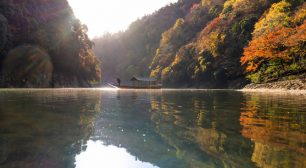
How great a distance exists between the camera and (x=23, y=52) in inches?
2254

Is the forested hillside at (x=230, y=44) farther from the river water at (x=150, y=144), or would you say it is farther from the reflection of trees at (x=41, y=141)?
the reflection of trees at (x=41, y=141)

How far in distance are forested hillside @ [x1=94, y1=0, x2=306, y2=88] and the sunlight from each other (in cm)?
3943

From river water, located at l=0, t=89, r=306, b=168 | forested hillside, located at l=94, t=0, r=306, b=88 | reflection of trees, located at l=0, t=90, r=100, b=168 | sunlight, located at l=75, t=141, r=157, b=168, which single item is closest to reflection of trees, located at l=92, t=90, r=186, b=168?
river water, located at l=0, t=89, r=306, b=168

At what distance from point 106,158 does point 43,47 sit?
62375 mm

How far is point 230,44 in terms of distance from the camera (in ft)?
216

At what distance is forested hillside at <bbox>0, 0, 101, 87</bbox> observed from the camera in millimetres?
56094

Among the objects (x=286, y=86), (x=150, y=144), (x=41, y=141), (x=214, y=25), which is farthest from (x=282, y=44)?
(x=41, y=141)

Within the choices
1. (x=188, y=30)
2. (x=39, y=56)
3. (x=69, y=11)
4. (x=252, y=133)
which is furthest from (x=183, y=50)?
(x=252, y=133)

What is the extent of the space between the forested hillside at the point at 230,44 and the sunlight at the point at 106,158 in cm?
3943

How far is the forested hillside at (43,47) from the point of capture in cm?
5609

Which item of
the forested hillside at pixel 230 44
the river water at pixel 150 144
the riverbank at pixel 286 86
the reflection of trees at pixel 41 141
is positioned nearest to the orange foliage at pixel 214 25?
the forested hillside at pixel 230 44

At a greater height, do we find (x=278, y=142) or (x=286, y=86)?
(x=286, y=86)

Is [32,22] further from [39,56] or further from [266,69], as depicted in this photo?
[266,69]

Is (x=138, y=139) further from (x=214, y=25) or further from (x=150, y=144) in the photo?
(x=214, y=25)
